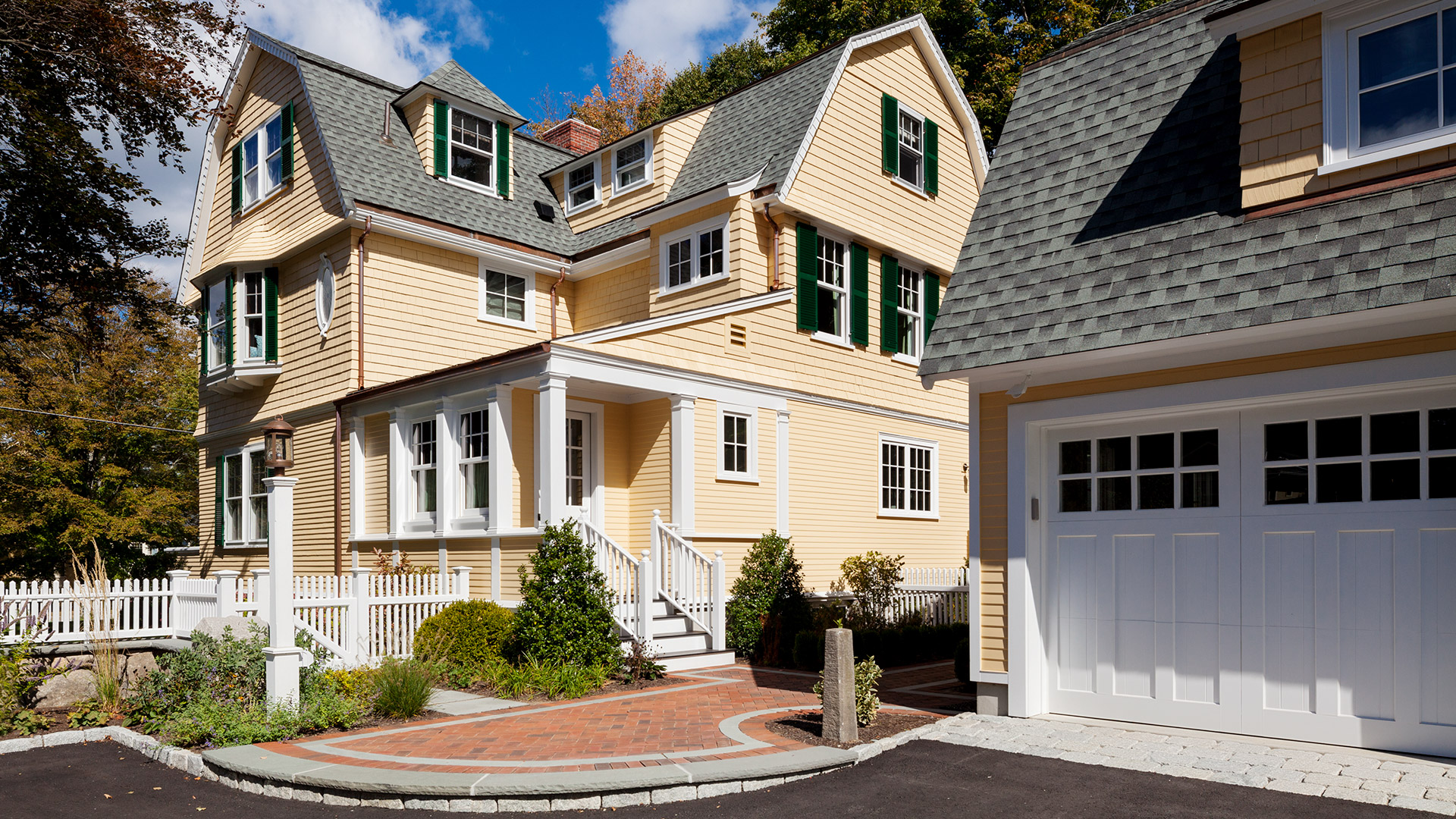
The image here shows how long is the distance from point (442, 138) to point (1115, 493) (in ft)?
48.3

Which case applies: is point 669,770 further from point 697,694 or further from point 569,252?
point 569,252

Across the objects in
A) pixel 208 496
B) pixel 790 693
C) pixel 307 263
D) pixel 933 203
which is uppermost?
pixel 933 203

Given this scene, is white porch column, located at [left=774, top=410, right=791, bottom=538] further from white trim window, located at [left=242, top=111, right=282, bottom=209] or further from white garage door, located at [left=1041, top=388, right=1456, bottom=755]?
white trim window, located at [left=242, top=111, right=282, bottom=209]

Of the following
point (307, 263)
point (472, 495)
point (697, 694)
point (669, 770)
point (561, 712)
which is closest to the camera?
point (669, 770)

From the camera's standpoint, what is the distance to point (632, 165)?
19.9 m

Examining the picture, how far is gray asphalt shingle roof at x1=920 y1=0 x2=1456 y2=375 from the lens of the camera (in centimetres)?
702

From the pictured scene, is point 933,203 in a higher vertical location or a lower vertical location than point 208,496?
higher

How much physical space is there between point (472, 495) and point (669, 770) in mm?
8422

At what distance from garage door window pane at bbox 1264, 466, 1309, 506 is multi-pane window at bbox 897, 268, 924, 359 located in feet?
38.6

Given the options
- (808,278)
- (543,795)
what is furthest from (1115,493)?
(808,278)

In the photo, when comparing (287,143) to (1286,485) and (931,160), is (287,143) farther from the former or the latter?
(1286,485)

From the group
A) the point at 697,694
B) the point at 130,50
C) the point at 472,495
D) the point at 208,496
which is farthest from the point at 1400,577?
the point at 208,496

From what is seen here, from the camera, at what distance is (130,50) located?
16422 millimetres

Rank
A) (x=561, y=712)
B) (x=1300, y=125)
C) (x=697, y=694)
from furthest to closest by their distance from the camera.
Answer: (x=697, y=694) < (x=561, y=712) < (x=1300, y=125)
